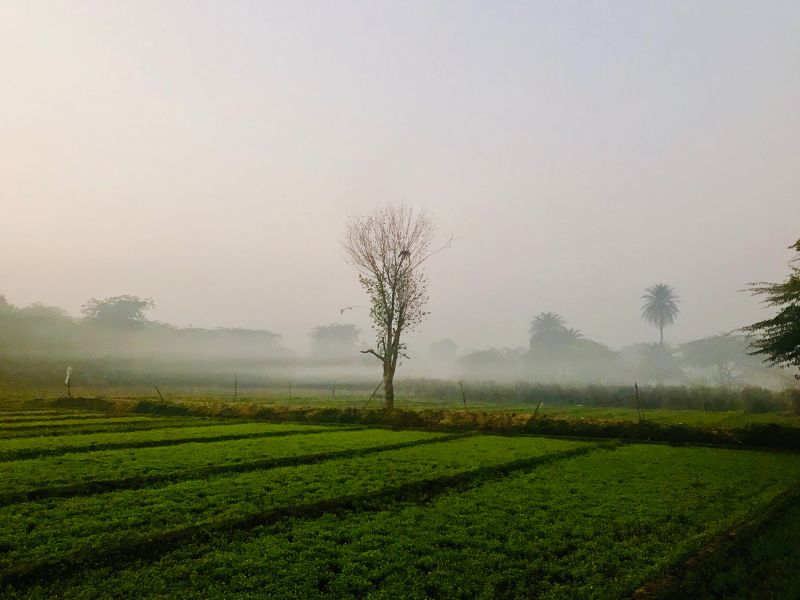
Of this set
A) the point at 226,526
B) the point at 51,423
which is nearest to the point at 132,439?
the point at 51,423

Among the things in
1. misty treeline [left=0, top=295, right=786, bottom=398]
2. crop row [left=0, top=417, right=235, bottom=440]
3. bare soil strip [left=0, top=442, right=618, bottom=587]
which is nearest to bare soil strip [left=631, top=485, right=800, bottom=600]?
bare soil strip [left=0, top=442, right=618, bottom=587]

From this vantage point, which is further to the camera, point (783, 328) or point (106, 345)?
point (106, 345)

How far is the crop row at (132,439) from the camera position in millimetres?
16625

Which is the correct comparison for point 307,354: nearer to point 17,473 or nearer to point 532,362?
point 532,362

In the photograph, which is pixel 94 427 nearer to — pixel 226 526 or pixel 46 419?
pixel 46 419

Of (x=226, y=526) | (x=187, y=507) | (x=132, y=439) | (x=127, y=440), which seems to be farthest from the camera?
(x=132, y=439)

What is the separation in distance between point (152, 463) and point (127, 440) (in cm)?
660

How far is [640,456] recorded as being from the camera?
18125 millimetres

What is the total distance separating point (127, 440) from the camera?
793 inches

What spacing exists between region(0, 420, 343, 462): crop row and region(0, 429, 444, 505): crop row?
3.71 ft

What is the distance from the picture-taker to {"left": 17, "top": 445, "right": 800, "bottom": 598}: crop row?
261 inches

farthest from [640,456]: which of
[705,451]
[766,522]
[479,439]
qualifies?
[766,522]

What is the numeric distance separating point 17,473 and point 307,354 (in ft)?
599

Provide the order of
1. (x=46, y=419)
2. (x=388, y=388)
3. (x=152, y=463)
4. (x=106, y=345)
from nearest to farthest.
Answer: (x=152, y=463)
(x=46, y=419)
(x=388, y=388)
(x=106, y=345)
